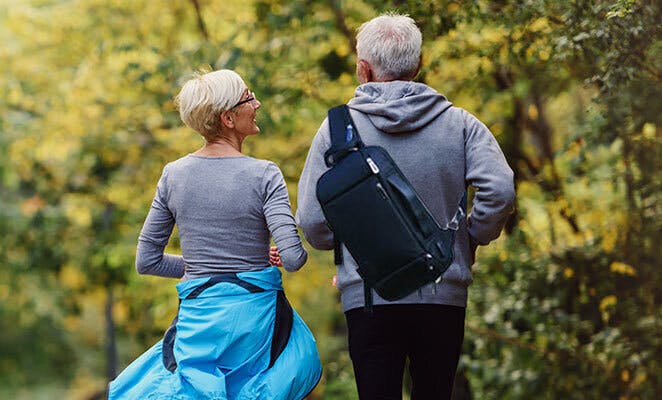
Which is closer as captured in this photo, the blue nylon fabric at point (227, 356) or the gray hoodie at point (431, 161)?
the gray hoodie at point (431, 161)

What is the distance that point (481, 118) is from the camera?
8.48 m

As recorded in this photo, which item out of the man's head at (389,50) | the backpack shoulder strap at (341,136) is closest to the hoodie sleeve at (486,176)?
the man's head at (389,50)

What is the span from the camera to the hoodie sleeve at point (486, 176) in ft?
10.8

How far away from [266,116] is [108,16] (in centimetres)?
415

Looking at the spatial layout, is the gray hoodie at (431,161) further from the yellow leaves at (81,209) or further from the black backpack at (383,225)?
the yellow leaves at (81,209)

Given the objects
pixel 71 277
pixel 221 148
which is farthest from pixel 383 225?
pixel 71 277

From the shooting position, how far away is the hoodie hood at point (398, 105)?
3285mm

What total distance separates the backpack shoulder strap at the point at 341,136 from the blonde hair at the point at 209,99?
1.23 feet

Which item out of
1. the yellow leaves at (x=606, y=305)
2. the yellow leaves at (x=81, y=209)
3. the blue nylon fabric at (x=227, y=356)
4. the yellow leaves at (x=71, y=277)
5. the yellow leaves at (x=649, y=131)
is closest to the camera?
the blue nylon fabric at (x=227, y=356)

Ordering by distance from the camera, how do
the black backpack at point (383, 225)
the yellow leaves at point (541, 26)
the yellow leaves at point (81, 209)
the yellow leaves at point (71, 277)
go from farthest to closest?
1. the yellow leaves at point (71, 277)
2. the yellow leaves at point (81, 209)
3. the yellow leaves at point (541, 26)
4. the black backpack at point (383, 225)

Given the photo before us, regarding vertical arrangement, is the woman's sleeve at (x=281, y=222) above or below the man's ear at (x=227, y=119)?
below

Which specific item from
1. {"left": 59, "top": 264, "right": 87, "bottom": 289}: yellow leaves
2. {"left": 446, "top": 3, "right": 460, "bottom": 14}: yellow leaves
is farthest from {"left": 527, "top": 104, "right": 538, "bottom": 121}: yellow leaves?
{"left": 59, "top": 264, "right": 87, "bottom": 289}: yellow leaves

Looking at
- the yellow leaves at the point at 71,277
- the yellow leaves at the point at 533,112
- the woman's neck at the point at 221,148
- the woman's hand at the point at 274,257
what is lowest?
the yellow leaves at the point at 71,277

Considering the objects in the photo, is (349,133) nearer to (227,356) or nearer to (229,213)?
(229,213)
